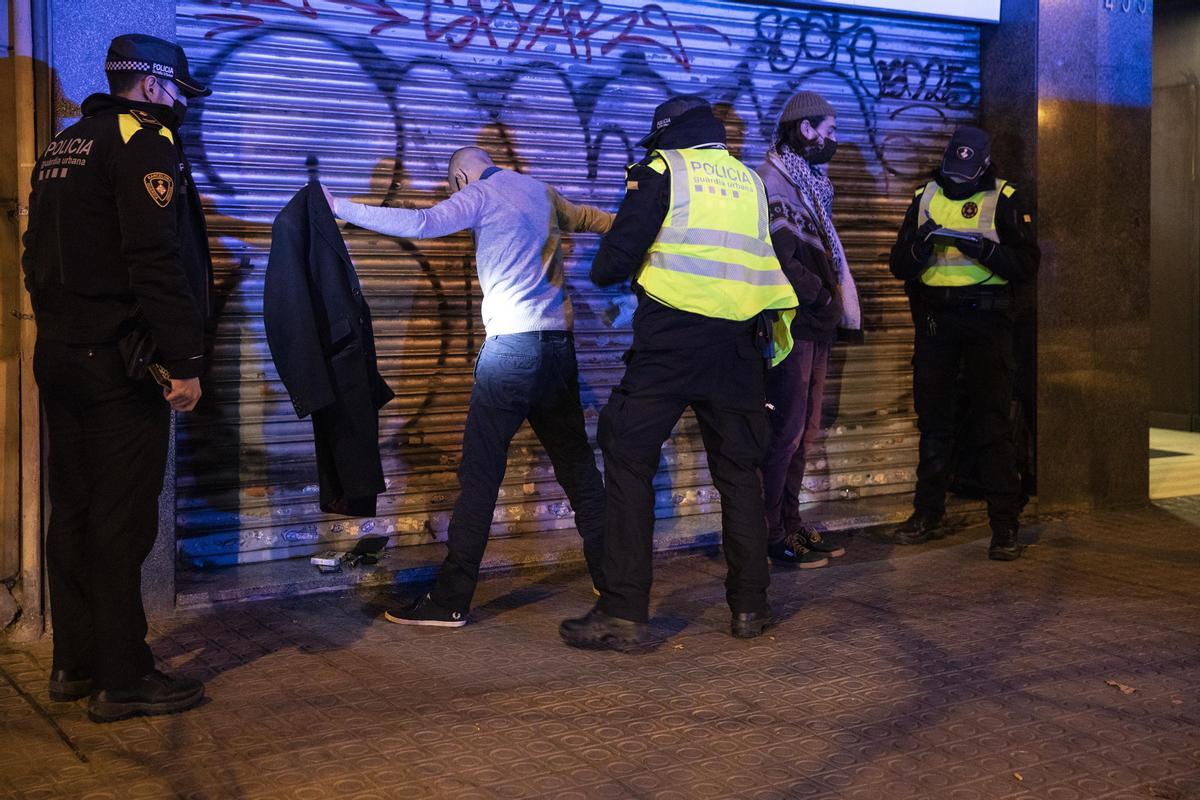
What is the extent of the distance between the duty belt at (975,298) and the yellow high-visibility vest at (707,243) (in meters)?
2.09

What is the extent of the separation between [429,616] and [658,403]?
4.43 feet

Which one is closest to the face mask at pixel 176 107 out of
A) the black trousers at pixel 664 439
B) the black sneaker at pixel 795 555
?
the black trousers at pixel 664 439

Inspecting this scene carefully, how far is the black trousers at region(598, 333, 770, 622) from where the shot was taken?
17.0 feet

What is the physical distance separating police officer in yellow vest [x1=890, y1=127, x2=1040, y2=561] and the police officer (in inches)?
161

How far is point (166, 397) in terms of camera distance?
4.32m

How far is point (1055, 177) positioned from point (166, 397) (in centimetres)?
572

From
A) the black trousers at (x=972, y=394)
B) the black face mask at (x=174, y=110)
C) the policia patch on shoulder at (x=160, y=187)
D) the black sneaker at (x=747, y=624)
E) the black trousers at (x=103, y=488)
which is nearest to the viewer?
the policia patch on shoulder at (x=160, y=187)

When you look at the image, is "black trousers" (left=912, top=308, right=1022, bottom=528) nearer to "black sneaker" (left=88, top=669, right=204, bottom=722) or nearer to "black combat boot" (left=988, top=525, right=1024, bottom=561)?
"black combat boot" (left=988, top=525, right=1024, bottom=561)

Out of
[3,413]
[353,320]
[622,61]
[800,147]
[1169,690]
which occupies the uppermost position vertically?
[622,61]

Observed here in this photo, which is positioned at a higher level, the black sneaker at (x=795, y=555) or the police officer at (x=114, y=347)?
the police officer at (x=114, y=347)

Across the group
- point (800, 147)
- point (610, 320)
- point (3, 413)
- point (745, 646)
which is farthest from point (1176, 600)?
point (3, 413)

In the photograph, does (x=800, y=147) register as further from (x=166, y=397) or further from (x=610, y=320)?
(x=166, y=397)

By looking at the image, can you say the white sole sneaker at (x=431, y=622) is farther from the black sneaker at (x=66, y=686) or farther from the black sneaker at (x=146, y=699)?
the black sneaker at (x=66, y=686)

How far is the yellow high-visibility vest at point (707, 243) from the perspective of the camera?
512cm
